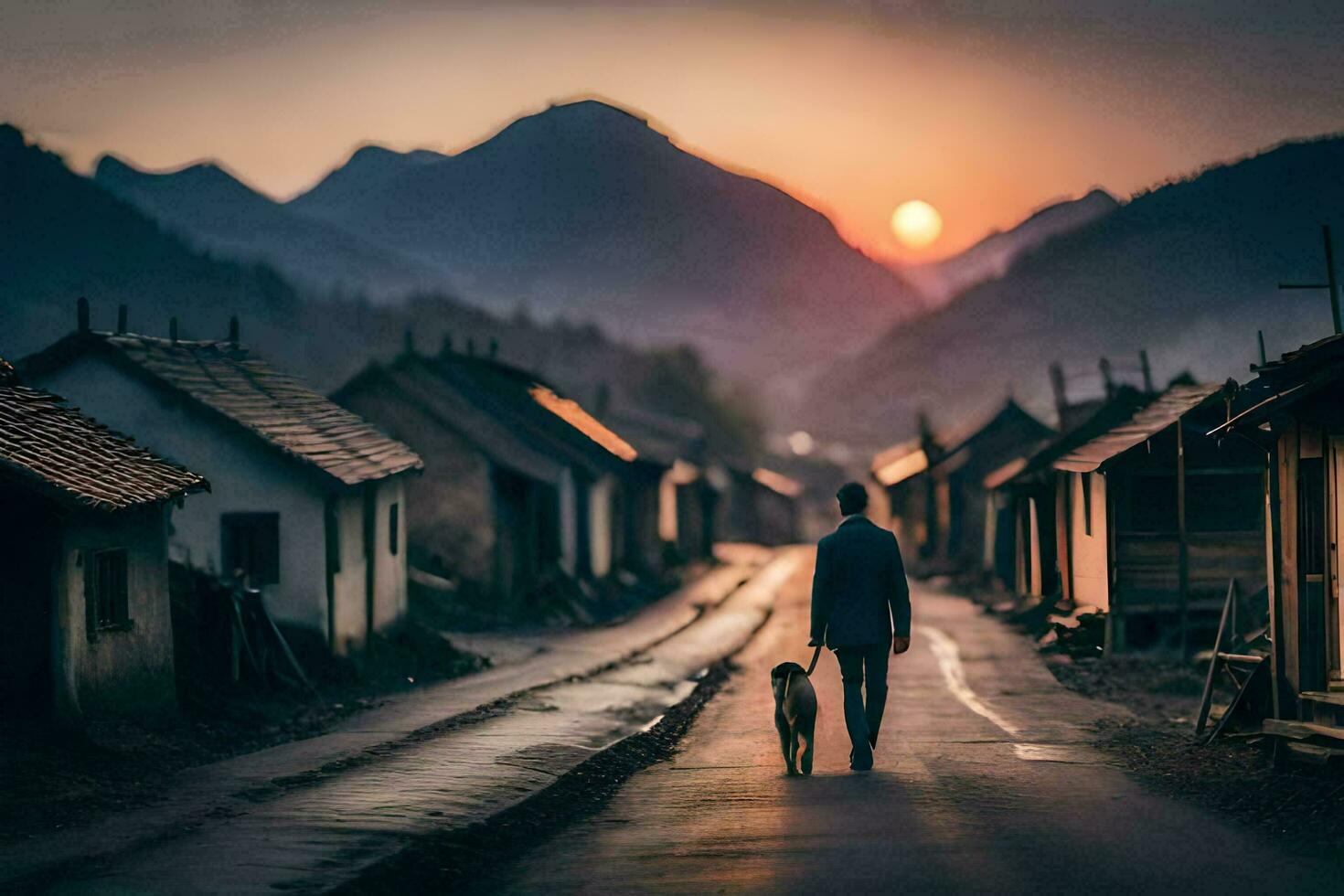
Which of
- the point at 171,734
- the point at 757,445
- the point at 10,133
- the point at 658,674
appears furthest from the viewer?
the point at 757,445

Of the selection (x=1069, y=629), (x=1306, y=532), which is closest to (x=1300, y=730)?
(x=1306, y=532)

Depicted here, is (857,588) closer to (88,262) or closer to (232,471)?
(232,471)

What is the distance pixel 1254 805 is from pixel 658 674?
539 inches

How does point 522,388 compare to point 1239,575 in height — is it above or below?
above

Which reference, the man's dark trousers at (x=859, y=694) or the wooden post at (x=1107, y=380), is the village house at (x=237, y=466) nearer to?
the man's dark trousers at (x=859, y=694)

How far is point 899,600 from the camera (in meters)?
11.7

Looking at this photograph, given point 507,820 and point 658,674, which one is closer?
point 507,820

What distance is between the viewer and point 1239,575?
2697 centimetres

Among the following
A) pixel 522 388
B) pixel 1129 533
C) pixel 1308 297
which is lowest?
pixel 1129 533

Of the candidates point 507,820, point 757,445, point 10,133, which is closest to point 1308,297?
point 757,445

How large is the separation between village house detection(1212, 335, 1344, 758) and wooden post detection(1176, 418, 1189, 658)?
1232 cm

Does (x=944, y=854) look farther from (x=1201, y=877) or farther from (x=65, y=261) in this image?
(x=65, y=261)

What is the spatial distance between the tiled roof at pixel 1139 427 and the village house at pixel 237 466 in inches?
499

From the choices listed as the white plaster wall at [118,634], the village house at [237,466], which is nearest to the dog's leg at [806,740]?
the white plaster wall at [118,634]
